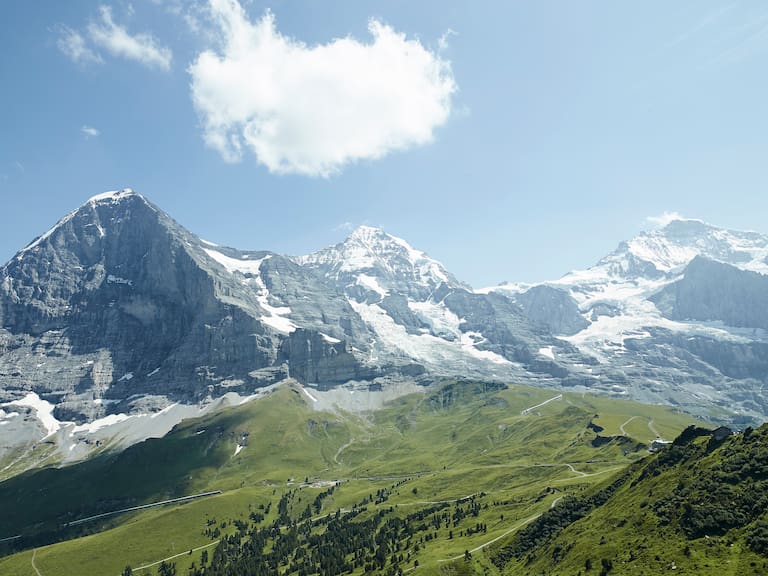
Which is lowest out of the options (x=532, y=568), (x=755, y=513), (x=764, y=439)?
(x=532, y=568)

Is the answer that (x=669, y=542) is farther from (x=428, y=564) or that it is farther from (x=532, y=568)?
(x=428, y=564)

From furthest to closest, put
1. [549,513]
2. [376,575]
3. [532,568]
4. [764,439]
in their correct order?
[376,575], [549,513], [532,568], [764,439]

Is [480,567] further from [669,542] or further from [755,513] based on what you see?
[755,513]

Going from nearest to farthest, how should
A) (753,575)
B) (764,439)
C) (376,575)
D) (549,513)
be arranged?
(753,575)
(764,439)
(549,513)
(376,575)

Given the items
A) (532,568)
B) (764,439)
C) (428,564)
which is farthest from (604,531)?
(428,564)

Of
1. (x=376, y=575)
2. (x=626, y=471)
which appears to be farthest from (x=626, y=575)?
(x=376, y=575)

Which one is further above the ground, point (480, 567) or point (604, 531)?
point (604, 531)

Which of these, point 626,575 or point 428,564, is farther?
point 428,564

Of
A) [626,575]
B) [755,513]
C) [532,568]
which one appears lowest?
[532,568]

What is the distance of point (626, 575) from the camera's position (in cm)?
10919

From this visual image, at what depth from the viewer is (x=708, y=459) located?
138875 mm

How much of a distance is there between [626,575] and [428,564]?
278 ft

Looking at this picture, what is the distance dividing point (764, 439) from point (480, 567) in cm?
8442

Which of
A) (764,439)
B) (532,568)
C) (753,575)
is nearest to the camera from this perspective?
(753,575)
